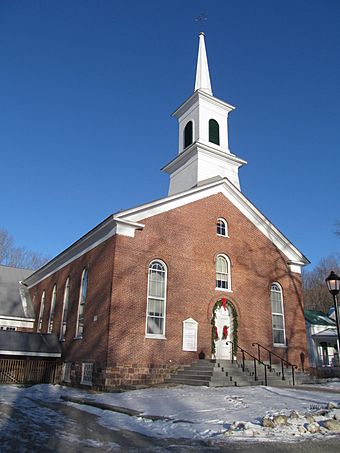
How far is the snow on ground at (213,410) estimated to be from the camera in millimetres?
7977

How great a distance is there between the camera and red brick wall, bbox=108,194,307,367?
17.3m

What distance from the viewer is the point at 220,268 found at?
20938mm

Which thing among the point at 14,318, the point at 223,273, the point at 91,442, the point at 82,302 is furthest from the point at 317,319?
the point at 91,442

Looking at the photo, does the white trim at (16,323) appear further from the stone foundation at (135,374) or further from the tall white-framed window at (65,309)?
the stone foundation at (135,374)

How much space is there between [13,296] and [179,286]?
1625 centimetres

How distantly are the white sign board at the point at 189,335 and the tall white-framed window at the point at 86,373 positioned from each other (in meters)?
4.10

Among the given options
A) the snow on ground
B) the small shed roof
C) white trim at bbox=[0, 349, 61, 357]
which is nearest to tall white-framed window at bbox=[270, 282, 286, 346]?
the snow on ground

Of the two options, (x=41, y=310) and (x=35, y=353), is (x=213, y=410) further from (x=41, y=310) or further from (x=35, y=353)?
(x=41, y=310)

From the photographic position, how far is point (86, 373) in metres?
18.1

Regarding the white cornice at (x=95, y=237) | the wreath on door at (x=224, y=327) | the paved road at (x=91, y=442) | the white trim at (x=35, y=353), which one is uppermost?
the white cornice at (x=95, y=237)

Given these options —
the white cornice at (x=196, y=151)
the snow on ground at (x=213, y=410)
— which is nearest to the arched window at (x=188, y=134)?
the white cornice at (x=196, y=151)

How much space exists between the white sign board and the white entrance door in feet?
4.54

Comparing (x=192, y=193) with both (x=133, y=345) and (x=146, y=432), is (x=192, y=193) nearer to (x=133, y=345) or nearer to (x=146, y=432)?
(x=133, y=345)

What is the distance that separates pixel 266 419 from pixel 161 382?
9453 mm
